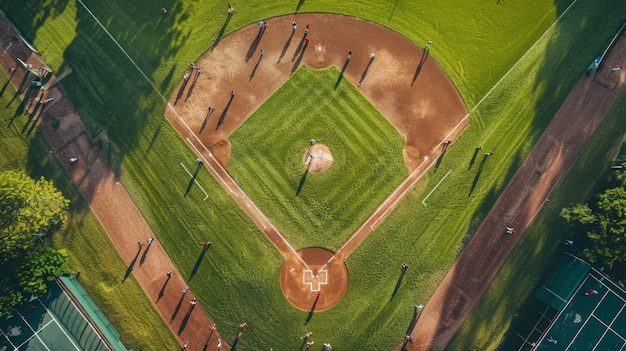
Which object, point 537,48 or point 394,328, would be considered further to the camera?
point 537,48

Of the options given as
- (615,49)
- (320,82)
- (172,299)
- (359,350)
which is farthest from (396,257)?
(615,49)

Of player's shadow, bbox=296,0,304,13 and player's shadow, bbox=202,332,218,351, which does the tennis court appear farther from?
player's shadow, bbox=296,0,304,13

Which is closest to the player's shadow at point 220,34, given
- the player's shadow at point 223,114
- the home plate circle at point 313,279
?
the player's shadow at point 223,114

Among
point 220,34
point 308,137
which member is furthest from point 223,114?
point 308,137

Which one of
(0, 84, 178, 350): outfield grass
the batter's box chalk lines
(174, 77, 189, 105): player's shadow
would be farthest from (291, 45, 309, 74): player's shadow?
(0, 84, 178, 350): outfield grass

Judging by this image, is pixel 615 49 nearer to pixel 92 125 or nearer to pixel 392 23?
pixel 392 23

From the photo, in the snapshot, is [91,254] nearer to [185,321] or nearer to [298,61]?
[185,321]

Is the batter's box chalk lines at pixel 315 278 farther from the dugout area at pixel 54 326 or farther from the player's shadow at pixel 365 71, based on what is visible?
the player's shadow at pixel 365 71

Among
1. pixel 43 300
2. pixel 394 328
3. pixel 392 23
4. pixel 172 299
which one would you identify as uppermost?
pixel 392 23
